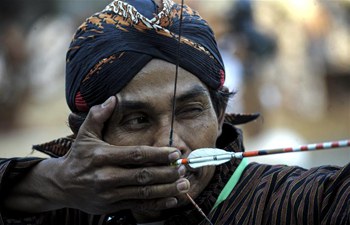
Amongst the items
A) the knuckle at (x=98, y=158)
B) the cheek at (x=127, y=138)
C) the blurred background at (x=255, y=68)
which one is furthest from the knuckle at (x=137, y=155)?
the blurred background at (x=255, y=68)

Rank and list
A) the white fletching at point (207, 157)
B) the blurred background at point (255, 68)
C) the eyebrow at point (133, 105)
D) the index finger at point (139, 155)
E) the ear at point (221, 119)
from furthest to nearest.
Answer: the blurred background at point (255, 68), the ear at point (221, 119), the eyebrow at point (133, 105), the white fletching at point (207, 157), the index finger at point (139, 155)

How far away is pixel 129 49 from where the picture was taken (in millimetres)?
2688

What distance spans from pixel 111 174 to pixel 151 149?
155 millimetres

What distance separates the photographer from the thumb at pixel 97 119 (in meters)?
2.44

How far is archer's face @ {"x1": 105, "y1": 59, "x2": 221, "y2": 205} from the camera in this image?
2.63 m

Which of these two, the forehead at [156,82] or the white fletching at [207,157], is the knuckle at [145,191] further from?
the forehead at [156,82]

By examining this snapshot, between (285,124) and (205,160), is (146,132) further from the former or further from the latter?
(285,124)

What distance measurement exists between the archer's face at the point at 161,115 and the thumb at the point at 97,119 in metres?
0.12

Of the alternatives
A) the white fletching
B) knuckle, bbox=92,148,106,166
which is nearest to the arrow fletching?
the white fletching

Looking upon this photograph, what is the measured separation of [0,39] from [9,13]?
491mm

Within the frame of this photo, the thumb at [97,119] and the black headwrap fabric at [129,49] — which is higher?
the black headwrap fabric at [129,49]

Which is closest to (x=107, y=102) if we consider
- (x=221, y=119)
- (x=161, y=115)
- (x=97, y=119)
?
(x=97, y=119)

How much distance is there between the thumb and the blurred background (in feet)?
16.2

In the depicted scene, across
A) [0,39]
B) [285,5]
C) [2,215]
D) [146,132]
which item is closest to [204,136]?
[146,132]
